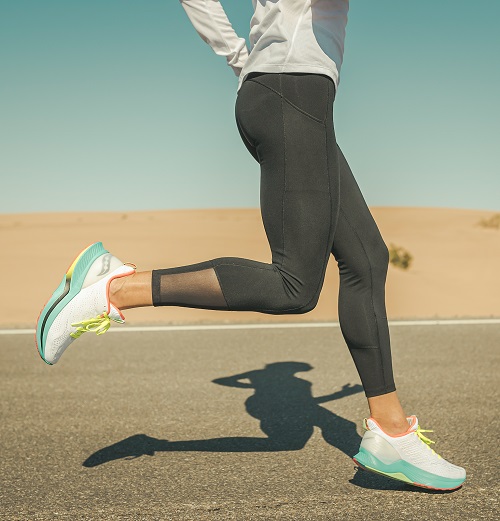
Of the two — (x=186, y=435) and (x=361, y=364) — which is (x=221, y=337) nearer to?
(x=186, y=435)

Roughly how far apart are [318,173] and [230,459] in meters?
1.28

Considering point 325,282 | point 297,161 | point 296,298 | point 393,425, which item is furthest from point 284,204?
point 325,282

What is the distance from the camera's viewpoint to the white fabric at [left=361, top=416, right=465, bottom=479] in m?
2.64

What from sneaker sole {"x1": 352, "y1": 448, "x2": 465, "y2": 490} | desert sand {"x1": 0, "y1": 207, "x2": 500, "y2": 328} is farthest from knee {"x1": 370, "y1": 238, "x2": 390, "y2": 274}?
desert sand {"x1": 0, "y1": 207, "x2": 500, "y2": 328}

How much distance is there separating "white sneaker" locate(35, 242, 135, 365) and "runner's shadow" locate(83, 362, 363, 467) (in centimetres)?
68

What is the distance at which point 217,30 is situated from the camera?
108 inches

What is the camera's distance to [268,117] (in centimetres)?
255

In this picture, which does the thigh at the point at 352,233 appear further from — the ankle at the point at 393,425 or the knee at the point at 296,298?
the ankle at the point at 393,425

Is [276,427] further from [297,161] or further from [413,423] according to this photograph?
[297,161]

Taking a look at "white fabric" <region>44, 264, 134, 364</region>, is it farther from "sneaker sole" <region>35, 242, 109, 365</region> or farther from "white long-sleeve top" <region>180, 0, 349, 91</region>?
"white long-sleeve top" <region>180, 0, 349, 91</region>

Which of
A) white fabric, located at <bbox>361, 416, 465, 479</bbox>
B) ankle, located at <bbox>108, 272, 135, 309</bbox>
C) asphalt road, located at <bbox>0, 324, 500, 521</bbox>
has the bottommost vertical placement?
asphalt road, located at <bbox>0, 324, 500, 521</bbox>

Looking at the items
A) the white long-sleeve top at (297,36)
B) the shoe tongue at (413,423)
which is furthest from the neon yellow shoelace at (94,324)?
the shoe tongue at (413,423)

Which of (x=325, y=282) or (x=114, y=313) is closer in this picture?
(x=114, y=313)

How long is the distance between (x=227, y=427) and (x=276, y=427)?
0.78ft
